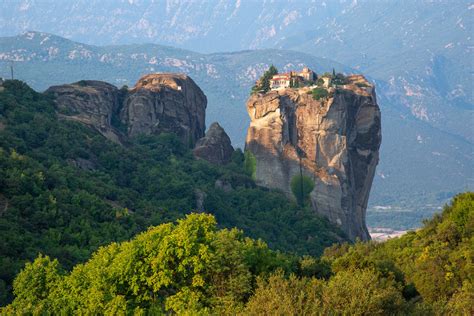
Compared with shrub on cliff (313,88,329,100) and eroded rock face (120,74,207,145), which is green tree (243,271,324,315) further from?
eroded rock face (120,74,207,145)

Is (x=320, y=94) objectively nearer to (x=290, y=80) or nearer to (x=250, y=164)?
(x=290, y=80)

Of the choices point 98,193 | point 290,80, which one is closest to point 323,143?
point 290,80

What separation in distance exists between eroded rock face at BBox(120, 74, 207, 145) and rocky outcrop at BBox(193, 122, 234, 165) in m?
2.09

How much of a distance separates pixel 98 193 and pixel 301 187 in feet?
103

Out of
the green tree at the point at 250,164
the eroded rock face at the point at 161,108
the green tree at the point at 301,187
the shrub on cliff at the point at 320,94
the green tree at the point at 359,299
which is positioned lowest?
the green tree at the point at 301,187

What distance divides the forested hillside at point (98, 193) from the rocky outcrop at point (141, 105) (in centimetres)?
245

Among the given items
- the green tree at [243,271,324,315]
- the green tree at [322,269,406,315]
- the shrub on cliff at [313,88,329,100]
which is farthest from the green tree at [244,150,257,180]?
the green tree at [243,271,324,315]

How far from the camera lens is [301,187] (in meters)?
106

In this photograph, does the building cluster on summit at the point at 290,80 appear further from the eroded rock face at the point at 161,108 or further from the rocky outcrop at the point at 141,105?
the eroded rock face at the point at 161,108

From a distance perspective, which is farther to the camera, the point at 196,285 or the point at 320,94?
the point at 320,94

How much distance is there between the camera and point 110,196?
82.6 meters

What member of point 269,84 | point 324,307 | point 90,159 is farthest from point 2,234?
point 269,84

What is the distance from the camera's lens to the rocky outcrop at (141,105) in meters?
107

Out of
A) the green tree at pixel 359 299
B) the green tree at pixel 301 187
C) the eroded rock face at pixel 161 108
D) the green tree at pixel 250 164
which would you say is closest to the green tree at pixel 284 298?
the green tree at pixel 359 299
